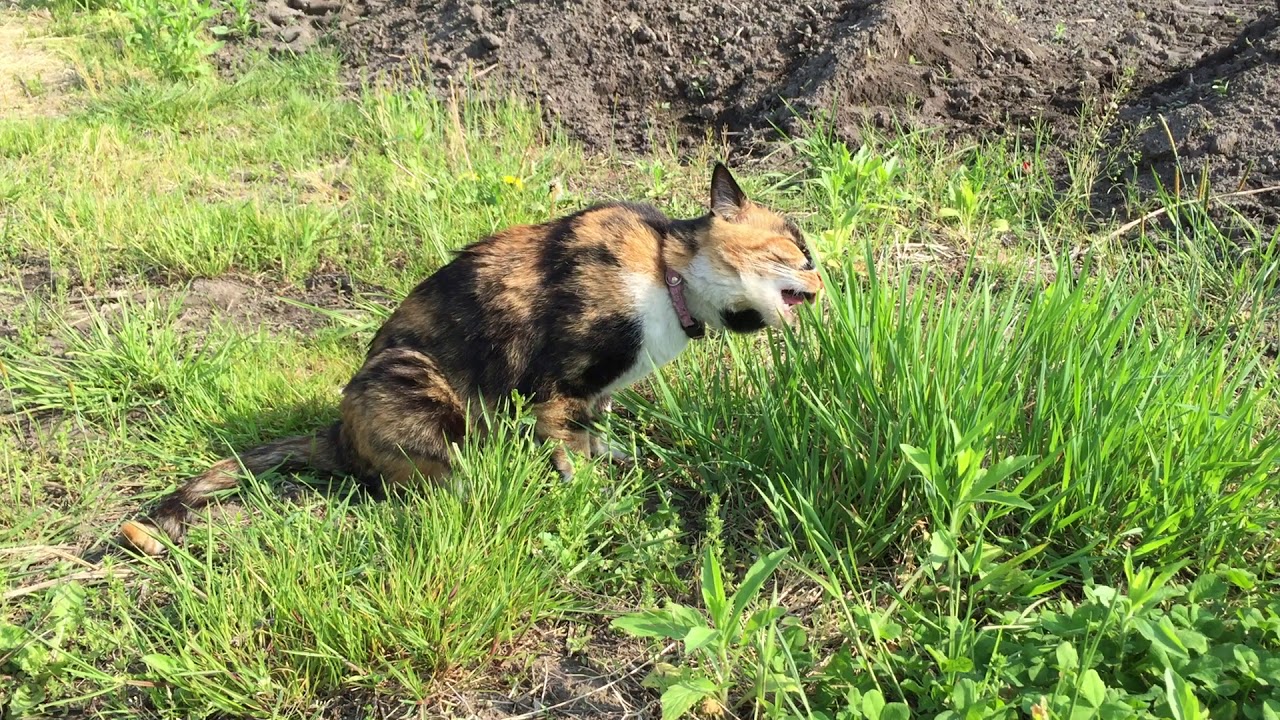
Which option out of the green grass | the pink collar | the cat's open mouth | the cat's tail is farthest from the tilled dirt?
the cat's tail

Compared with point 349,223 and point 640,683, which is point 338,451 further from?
point 349,223

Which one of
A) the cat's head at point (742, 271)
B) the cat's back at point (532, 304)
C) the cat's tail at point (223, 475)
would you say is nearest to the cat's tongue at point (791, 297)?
the cat's head at point (742, 271)

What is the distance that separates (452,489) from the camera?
2.32 meters

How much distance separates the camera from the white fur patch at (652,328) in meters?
2.56

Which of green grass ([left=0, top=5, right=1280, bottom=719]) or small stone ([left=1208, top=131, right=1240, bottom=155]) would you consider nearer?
green grass ([left=0, top=5, right=1280, bottom=719])

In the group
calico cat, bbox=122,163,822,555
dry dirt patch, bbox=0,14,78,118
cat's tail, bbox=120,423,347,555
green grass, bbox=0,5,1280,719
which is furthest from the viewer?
dry dirt patch, bbox=0,14,78,118

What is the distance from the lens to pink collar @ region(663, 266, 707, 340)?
2615 millimetres

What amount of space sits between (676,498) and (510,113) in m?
3.19

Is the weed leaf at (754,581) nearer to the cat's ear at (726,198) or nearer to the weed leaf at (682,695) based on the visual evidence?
the weed leaf at (682,695)

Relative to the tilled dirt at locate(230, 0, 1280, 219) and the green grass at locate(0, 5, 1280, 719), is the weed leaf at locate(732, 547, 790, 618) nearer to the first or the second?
the green grass at locate(0, 5, 1280, 719)

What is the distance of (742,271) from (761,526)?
0.82 m

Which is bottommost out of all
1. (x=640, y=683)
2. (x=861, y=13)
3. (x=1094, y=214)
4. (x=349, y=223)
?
(x=640, y=683)

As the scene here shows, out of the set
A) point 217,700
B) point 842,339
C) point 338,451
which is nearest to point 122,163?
point 338,451

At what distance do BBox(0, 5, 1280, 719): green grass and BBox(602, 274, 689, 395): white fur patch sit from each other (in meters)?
0.10
